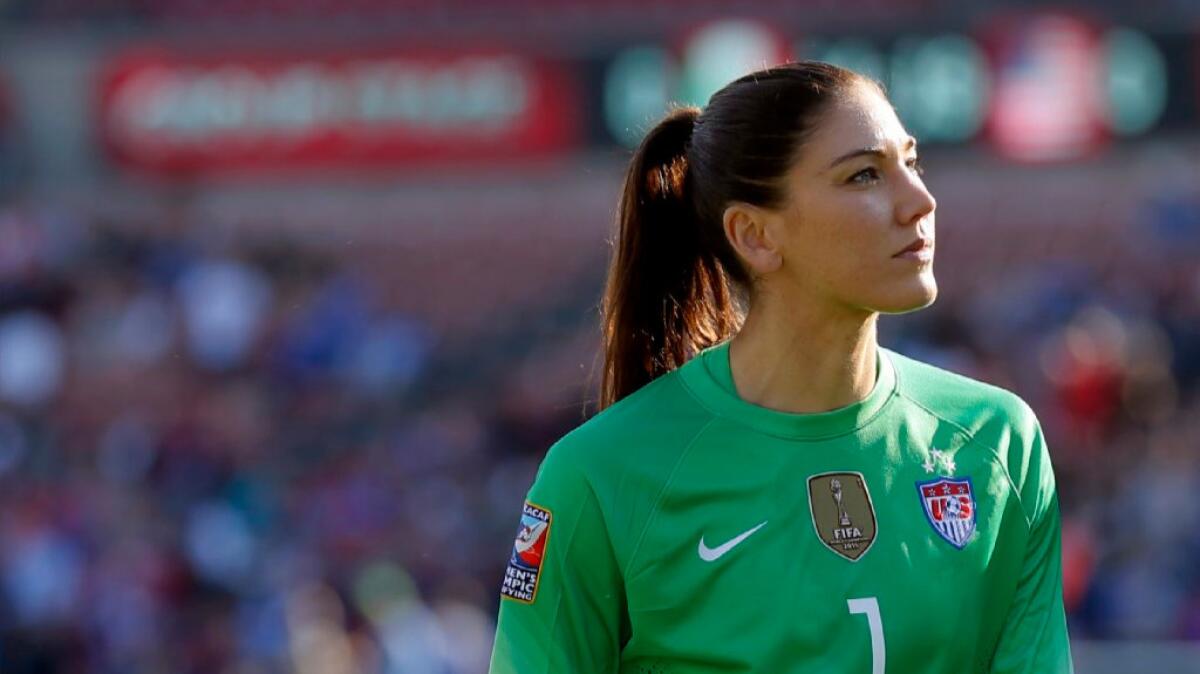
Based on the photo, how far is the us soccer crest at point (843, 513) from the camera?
10.4 feet

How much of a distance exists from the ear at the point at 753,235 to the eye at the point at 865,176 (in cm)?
14

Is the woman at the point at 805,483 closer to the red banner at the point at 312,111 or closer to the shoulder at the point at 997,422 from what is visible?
the shoulder at the point at 997,422

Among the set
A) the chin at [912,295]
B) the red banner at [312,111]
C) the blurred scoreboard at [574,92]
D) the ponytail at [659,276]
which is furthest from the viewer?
the red banner at [312,111]

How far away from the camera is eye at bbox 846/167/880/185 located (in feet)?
10.3

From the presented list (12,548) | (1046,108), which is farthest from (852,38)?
(12,548)

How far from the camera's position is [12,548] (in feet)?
39.7

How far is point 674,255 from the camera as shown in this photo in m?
3.49

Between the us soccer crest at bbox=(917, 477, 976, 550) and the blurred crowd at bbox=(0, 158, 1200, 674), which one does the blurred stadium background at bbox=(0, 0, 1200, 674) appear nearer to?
the blurred crowd at bbox=(0, 158, 1200, 674)

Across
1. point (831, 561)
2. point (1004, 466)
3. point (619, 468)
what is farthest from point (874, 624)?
point (619, 468)

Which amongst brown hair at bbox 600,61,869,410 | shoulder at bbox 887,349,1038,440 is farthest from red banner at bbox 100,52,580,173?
shoulder at bbox 887,349,1038,440

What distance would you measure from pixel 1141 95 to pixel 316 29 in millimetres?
6407

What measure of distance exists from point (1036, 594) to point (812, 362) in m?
0.47

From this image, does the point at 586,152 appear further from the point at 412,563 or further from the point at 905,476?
the point at 905,476

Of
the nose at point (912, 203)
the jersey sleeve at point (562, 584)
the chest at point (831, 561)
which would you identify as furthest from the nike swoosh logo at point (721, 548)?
the nose at point (912, 203)
